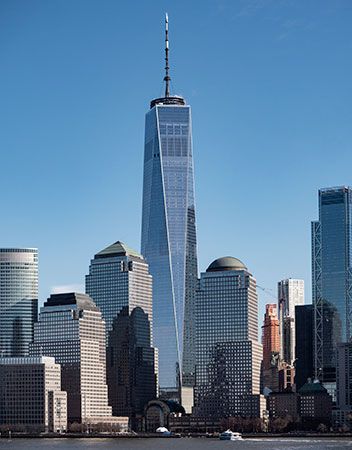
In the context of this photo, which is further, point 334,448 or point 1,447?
point 1,447

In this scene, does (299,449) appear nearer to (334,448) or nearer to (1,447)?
(334,448)

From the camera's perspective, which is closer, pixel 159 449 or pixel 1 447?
pixel 159 449

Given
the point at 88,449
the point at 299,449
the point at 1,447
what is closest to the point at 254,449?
the point at 299,449

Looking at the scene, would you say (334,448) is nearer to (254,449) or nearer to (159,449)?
(254,449)

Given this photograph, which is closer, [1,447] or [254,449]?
[254,449]

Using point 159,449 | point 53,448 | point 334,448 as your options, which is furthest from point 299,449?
point 53,448

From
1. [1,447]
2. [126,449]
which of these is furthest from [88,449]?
[1,447]

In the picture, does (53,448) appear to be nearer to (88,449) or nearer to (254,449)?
(88,449)
